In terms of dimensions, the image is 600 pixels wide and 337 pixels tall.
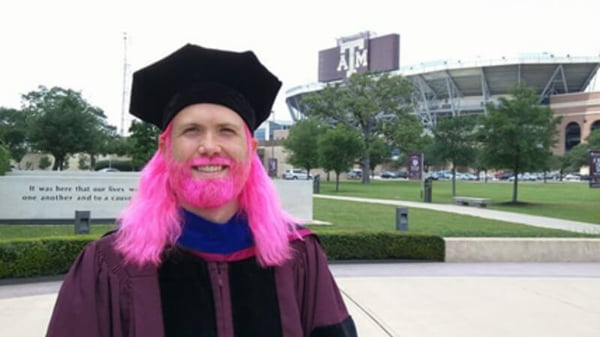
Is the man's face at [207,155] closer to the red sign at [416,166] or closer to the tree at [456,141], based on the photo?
the red sign at [416,166]

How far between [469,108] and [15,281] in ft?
285

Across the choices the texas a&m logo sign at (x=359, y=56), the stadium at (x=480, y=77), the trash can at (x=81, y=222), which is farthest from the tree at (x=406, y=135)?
the trash can at (x=81, y=222)

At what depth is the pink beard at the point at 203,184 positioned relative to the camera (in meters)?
1.74

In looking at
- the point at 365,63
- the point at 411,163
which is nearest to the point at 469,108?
the point at 365,63

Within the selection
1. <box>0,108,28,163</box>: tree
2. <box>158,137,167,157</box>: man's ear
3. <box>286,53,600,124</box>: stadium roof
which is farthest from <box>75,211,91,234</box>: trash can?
<box>286,53,600,124</box>: stadium roof

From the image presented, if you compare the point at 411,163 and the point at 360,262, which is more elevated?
the point at 411,163

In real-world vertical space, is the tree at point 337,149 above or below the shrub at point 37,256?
above

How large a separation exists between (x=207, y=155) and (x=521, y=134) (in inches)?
899

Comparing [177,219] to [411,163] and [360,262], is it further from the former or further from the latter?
[411,163]

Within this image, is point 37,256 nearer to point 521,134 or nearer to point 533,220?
point 533,220

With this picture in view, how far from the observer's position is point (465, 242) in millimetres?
10391

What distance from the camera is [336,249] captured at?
993 cm

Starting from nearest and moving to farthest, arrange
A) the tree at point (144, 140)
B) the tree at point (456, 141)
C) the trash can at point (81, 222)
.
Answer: the trash can at point (81, 222), the tree at point (456, 141), the tree at point (144, 140)

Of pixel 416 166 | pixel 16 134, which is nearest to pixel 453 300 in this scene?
pixel 416 166
